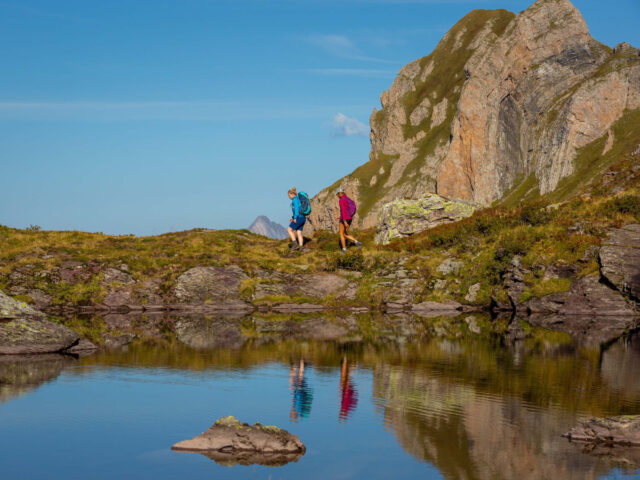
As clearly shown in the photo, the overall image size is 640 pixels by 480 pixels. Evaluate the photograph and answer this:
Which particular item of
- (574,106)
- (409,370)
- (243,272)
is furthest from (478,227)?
(574,106)

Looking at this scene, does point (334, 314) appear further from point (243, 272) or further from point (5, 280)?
point (5, 280)

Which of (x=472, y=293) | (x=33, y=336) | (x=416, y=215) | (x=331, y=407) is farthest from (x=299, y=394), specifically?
(x=416, y=215)

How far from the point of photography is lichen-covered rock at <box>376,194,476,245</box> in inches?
2019

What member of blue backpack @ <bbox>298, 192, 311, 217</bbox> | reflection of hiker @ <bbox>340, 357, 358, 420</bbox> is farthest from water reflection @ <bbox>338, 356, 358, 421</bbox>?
blue backpack @ <bbox>298, 192, 311, 217</bbox>

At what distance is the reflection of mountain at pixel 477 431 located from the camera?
11289 millimetres

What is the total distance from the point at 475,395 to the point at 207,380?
698cm

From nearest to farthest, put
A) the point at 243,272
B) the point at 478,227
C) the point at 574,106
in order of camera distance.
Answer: the point at 243,272
the point at 478,227
the point at 574,106

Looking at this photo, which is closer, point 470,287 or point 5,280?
point 5,280

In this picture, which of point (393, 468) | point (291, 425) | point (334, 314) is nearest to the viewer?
point (393, 468)

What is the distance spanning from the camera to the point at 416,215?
5166 centimetres

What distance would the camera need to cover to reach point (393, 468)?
11.4 meters

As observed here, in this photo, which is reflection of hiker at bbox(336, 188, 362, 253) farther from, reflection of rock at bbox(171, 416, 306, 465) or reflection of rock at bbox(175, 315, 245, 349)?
reflection of rock at bbox(171, 416, 306, 465)

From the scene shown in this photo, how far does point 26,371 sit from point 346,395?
9131 mm

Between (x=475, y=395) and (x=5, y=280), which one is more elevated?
(x=5, y=280)
